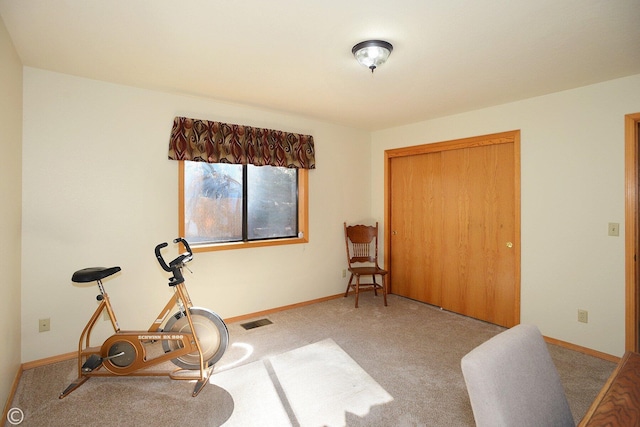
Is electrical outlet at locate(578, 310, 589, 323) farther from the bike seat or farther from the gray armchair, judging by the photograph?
the bike seat

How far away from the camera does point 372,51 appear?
7.31ft

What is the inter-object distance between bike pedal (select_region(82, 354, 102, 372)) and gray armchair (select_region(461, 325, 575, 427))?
258 cm

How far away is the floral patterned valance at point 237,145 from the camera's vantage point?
11.0 feet

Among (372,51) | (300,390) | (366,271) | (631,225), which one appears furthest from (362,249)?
(372,51)

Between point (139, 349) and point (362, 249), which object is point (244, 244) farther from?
point (362, 249)

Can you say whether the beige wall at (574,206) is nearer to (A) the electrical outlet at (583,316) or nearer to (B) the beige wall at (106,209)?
(A) the electrical outlet at (583,316)

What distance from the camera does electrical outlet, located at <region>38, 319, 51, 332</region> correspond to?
2.74 m

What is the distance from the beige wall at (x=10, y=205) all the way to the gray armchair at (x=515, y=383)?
264 cm

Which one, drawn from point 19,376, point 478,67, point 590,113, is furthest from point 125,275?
point 590,113

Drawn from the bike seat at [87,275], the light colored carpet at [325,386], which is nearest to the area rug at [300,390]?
the light colored carpet at [325,386]

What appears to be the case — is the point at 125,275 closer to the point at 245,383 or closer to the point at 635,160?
the point at 245,383

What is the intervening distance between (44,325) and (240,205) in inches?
80.0

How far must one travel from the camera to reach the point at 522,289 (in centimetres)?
344

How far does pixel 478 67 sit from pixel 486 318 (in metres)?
2.69
